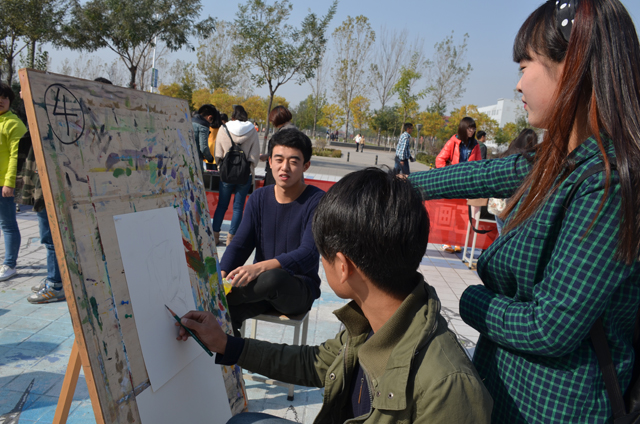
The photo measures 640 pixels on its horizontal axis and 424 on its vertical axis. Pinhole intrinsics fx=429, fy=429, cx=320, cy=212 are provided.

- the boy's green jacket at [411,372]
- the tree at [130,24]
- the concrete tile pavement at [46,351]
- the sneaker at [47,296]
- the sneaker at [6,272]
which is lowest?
the concrete tile pavement at [46,351]

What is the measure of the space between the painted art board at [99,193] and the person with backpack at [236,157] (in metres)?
3.63

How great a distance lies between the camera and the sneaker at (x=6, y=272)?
3.74m

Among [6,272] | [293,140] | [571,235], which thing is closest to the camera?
[571,235]

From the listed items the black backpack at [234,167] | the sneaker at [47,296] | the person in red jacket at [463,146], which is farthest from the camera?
the person in red jacket at [463,146]

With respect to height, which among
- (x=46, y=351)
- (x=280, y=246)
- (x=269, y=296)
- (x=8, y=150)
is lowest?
(x=46, y=351)

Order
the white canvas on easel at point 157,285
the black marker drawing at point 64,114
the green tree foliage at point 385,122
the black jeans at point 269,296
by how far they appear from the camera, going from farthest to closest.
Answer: the green tree foliage at point 385,122 → the black jeans at point 269,296 → the white canvas on easel at point 157,285 → the black marker drawing at point 64,114

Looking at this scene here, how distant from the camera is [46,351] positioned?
270 centimetres

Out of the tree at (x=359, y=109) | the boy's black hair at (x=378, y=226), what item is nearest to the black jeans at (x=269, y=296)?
the boy's black hair at (x=378, y=226)

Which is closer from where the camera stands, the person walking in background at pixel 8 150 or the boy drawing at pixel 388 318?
the boy drawing at pixel 388 318

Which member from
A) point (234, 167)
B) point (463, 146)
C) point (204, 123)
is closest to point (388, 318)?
point (234, 167)

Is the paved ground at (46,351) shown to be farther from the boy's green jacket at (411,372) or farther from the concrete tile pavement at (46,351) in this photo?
the boy's green jacket at (411,372)

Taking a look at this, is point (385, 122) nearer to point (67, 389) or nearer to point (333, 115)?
point (333, 115)

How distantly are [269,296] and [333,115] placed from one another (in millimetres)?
30014

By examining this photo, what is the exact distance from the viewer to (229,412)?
1.66 m
